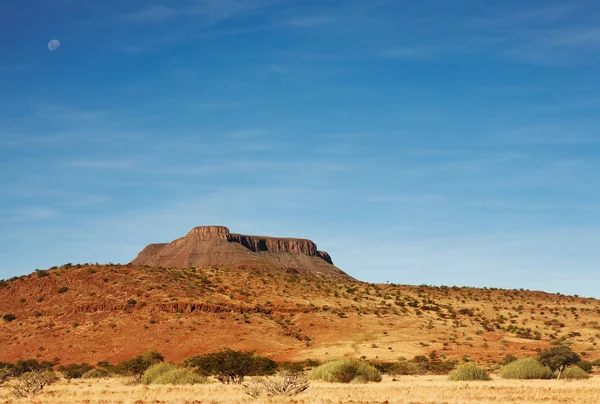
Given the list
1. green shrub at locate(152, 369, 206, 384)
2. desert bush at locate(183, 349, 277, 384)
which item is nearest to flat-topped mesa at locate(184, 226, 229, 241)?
desert bush at locate(183, 349, 277, 384)

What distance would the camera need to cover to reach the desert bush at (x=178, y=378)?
38156mm

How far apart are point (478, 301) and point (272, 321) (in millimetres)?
38091

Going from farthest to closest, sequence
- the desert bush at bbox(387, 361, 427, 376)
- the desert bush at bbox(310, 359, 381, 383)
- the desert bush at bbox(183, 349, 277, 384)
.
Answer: the desert bush at bbox(387, 361, 427, 376), the desert bush at bbox(183, 349, 277, 384), the desert bush at bbox(310, 359, 381, 383)

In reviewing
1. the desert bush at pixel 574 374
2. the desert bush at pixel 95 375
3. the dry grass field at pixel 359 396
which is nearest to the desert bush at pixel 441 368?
the desert bush at pixel 574 374

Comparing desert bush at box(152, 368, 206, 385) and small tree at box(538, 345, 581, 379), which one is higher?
small tree at box(538, 345, 581, 379)

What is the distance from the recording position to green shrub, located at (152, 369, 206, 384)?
38156 millimetres

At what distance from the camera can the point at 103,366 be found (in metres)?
63.6

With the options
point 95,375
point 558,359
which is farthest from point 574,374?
point 95,375

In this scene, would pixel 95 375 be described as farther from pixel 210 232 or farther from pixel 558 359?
pixel 210 232

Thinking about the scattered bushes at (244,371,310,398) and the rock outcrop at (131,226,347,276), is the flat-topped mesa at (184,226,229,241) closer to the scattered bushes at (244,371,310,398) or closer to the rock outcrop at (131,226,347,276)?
the rock outcrop at (131,226,347,276)

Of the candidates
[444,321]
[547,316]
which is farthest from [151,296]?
[547,316]

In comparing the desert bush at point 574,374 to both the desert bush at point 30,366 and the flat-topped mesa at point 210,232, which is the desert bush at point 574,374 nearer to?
the desert bush at point 30,366

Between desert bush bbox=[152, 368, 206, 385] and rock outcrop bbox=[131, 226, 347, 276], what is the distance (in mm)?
127434

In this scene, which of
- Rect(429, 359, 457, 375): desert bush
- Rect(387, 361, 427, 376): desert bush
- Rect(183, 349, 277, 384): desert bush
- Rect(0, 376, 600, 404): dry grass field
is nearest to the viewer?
Rect(0, 376, 600, 404): dry grass field
